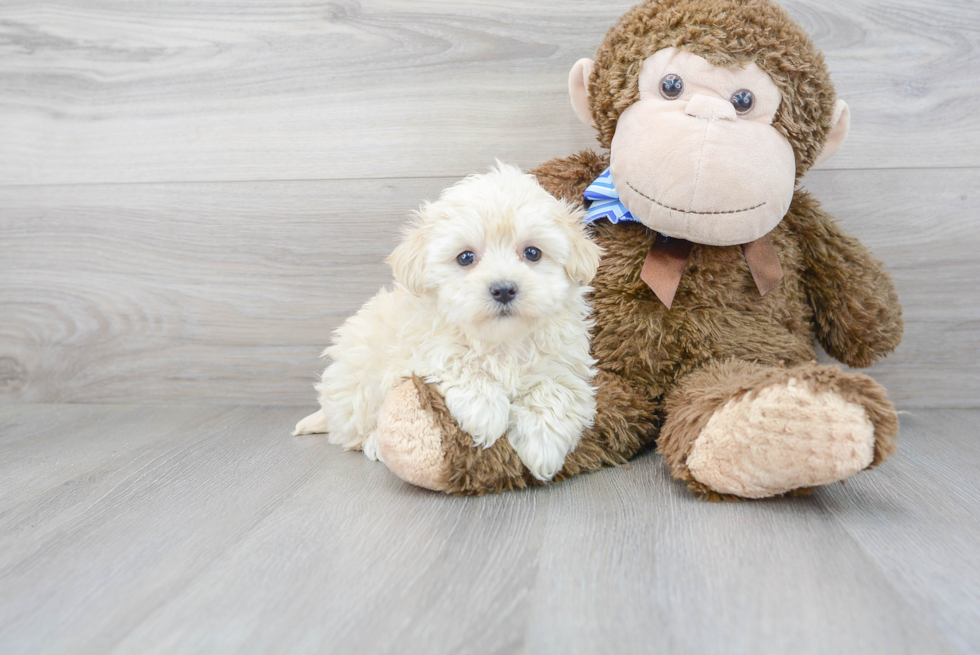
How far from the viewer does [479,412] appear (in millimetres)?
812

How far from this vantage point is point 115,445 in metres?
1.11

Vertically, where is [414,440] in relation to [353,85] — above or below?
below

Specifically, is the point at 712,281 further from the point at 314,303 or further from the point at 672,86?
the point at 314,303

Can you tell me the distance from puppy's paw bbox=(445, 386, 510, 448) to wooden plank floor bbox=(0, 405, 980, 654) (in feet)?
0.25

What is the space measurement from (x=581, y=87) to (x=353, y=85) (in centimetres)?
43

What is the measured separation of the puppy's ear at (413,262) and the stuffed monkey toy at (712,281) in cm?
12

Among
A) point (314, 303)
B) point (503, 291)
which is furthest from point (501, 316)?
point (314, 303)

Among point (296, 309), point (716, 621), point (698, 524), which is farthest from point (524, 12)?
point (716, 621)

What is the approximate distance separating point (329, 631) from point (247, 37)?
1047 millimetres

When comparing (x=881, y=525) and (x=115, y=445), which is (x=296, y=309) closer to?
(x=115, y=445)

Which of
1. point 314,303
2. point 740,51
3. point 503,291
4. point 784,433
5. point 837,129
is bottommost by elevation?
point 314,303

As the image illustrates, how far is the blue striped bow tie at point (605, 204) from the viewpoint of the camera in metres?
0.96

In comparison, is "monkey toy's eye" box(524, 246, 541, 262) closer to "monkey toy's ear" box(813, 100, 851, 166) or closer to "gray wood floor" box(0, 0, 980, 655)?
"gray wood floor" box(0, 0, 980, 655)

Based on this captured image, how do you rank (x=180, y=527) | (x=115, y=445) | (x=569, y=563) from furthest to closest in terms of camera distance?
1. (x=115, y=445)
2. (x=180, y=527)
3. (x=569, y=563)
